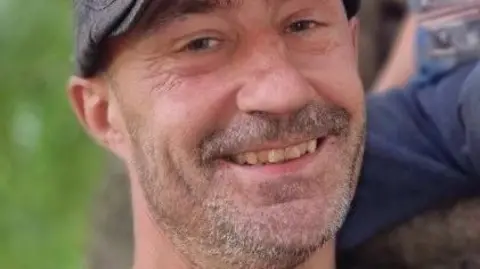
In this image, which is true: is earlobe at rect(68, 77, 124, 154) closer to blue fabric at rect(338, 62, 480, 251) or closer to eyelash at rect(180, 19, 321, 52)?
eyelash at rect(180, 19, 321, 52)

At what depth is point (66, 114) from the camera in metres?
2.25

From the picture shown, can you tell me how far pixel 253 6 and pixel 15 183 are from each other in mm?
1369

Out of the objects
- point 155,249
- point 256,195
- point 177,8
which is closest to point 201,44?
point 177,8

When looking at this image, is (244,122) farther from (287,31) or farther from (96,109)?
(96,109)

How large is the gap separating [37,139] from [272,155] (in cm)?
133

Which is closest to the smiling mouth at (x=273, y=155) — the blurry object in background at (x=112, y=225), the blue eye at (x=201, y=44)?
the blue eye at (x=201, y=44)

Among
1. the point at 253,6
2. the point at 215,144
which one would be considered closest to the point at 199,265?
the point at 215,144

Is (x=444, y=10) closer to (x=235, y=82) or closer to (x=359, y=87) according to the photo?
(x=359, y=87)

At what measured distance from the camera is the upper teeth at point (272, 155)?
3.20 feet

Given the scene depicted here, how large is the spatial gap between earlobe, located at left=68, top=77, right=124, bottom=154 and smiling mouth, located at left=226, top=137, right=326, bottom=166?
6.8 inches

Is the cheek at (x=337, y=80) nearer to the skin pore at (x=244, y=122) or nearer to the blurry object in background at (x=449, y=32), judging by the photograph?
the skin pore at (x=244, y=122)

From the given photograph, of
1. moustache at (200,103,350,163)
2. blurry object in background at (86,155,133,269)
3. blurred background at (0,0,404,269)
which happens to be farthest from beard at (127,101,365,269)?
blurred background at (0,0,404,269)

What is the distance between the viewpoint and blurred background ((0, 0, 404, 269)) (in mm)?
2164

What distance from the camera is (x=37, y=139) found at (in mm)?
2223
